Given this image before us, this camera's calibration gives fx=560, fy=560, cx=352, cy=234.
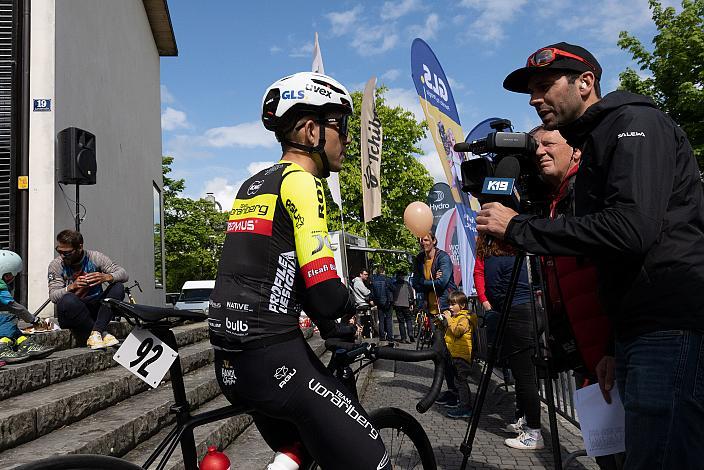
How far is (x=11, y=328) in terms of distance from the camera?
4.88 meters

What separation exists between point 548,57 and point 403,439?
5.41 ft

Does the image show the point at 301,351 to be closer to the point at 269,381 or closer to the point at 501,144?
the point at 269,381

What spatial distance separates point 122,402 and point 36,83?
228 inches

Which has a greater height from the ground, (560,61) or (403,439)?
(560,61)

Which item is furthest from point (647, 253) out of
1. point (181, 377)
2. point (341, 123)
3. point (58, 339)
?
point (58, 339)

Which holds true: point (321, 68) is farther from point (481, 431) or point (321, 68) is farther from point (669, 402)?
point (669, 402)

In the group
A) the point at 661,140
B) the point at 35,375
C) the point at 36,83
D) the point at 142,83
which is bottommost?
the point at 35,375

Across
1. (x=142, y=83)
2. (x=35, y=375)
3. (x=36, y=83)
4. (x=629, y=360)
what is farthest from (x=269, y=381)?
(x=142, y=83)

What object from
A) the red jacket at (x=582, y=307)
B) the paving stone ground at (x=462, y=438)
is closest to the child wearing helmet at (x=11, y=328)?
the paving stone ground at (x=462, y=438)

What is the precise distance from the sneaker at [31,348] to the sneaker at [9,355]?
4 cm

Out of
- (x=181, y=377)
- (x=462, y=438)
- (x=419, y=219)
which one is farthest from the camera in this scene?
(x=419, y=219)

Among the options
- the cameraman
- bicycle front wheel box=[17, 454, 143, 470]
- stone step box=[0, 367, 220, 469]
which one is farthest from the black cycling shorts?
stone step box=[0, 367, 220, 469]

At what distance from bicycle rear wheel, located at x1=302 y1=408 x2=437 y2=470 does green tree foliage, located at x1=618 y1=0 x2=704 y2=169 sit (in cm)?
1972

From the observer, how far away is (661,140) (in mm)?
1670
